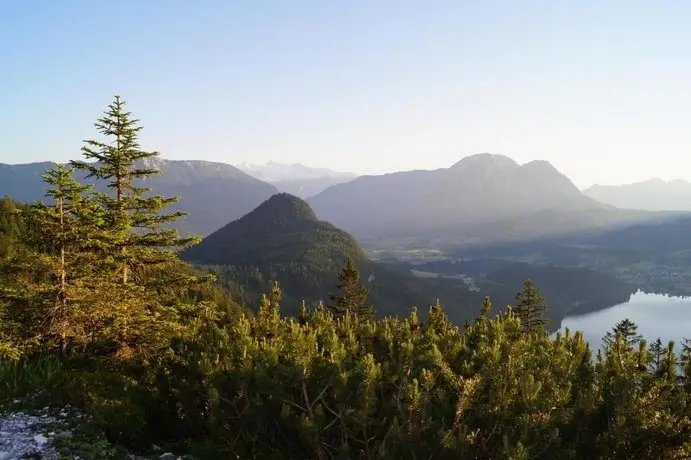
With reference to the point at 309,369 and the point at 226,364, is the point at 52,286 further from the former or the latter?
the point at 309,369

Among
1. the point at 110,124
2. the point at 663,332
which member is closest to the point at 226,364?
the point at 110,124

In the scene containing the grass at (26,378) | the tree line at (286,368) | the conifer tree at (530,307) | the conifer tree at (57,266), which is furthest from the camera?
the conifer tree at (530,307)

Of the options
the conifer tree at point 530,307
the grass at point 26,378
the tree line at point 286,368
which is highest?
the tree line at point 286,368

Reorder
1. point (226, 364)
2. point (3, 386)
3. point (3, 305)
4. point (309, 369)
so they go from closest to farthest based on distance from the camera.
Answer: point (309, 369)
point (226, 364)
point (3, 386)
point (3, 305)

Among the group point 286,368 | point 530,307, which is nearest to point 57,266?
point 286,368

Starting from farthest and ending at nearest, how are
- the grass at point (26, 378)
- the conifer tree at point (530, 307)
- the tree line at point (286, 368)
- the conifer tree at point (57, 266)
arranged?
1. the conifer tree at point (530, 307)
2. the conifer tree at point (57, 266)
3. the grass at point (26, 378)
4. the tree line at point (286, 368)

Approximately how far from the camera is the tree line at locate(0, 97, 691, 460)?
271 inches

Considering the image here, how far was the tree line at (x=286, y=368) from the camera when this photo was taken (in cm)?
689

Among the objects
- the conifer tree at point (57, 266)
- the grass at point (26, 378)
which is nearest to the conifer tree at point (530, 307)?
the conifer tree at point (57, 266)

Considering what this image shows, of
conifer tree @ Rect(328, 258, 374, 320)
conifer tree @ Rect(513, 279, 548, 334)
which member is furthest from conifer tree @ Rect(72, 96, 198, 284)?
conifer tree @ Rect(513, 279, 548, 334)

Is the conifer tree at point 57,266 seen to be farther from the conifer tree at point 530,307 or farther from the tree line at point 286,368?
the conifer tree at point 530,307

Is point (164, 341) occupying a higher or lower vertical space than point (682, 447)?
lower

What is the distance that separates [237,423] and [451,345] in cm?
515

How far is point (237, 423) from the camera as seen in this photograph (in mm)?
9992
